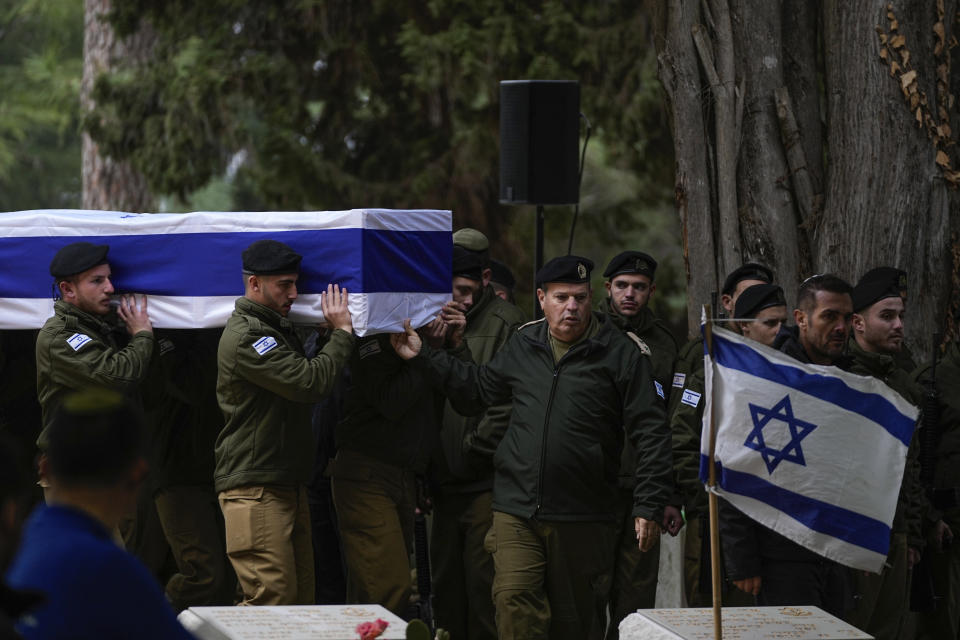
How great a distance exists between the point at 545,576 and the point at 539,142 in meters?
3.05

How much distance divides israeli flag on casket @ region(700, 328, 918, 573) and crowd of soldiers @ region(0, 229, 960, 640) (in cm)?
45

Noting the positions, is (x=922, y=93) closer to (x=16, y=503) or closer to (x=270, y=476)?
(x=270, y=476)

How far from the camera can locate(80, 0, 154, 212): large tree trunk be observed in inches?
663

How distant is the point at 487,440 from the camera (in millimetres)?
7340

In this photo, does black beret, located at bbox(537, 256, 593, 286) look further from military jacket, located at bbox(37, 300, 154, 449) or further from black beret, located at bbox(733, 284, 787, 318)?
military jacket, located at bbox(37, 300, 154, 449)

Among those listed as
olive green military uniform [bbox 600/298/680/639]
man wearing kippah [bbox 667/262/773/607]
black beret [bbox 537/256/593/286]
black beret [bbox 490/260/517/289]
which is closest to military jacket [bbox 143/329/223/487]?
black beret [bbox 490/260/517/289]

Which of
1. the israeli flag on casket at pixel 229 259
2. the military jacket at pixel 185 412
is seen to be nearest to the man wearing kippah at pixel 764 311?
the israeli flag on casket at pixel 229 259

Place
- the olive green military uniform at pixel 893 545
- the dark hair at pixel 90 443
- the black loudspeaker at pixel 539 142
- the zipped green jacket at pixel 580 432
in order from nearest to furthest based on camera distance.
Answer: the dark hair at pixel 90 443 < the zipped green jacket at pixel 580 432 < the olive green military uniform at pixel 893 545 < the black loudspeaker at pixel 539 142

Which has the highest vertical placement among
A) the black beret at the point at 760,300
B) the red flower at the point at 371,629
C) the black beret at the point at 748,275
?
the black beret at the point at 748,275

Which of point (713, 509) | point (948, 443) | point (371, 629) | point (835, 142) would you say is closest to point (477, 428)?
point (948, 443)

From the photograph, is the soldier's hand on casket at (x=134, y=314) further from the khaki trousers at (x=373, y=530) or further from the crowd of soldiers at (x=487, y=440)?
the khaki trousers at (x=373, y=530)

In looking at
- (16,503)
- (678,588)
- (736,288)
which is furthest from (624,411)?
(16,503)

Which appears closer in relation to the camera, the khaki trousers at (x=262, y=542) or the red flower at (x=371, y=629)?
the red flower at (x=371, y=629)

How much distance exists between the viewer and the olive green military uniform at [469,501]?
7398 mm
